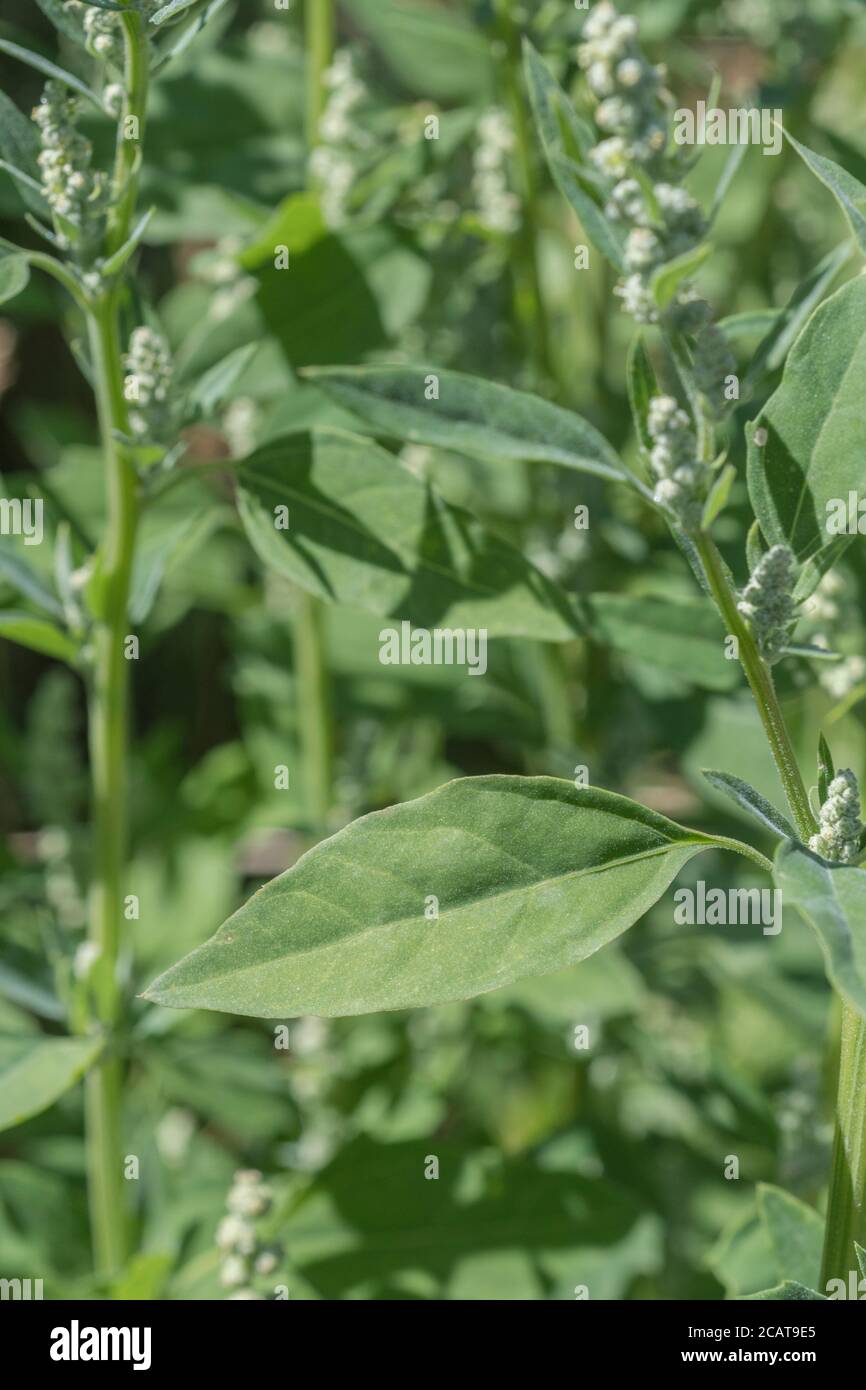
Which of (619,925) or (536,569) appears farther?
(536,569)

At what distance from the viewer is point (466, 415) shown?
77 cm

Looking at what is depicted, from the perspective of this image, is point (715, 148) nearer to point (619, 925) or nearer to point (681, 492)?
point (681, 492)

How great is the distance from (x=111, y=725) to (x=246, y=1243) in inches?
15.1

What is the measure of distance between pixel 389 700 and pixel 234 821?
0.23 m

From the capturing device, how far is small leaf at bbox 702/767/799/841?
677 millimetres

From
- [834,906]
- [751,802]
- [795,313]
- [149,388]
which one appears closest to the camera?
[834,906]

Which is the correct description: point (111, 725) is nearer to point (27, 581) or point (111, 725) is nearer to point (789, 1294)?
point (27, 581)

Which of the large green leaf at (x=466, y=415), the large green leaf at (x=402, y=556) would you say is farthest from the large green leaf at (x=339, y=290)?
the large green leaf at (x=466, y=415)

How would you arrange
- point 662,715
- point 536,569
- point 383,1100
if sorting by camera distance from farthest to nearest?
point 383,1100
point 662,715
point 536,569

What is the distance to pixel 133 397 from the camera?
91 cm

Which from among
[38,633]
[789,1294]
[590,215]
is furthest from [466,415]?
[789,1294]

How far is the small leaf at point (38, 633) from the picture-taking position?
3.14 feet

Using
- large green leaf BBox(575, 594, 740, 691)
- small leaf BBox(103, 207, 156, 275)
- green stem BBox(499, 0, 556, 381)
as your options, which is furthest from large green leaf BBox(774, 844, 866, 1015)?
green stem BBox(499, 0, 556, 381)

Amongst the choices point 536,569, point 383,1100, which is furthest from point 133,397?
point 383,1100
